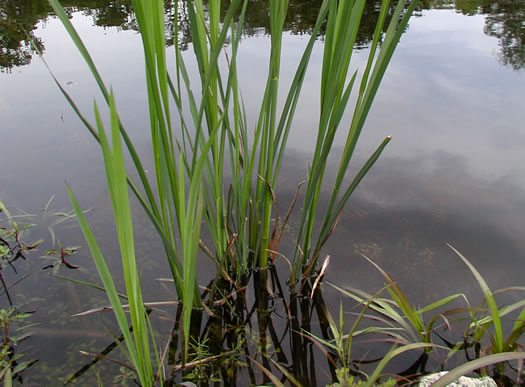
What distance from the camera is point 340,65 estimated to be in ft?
3.26

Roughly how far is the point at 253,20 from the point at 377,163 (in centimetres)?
280

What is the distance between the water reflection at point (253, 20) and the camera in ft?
10.7

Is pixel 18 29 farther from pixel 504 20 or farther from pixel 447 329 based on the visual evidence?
pixel 504 20

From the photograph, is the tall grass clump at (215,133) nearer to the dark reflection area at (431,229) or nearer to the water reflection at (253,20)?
the dark reflection area at (431,229)

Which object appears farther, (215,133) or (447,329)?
(447,329)

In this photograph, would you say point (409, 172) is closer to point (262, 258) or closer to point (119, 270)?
point (262, 258)

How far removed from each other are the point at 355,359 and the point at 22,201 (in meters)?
1.51

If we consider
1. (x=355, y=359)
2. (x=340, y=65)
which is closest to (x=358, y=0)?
(x=340, y=65)

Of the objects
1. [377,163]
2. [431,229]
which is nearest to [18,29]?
[377,163]

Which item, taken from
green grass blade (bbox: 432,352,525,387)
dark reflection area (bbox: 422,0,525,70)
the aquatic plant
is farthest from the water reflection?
green grass blade (bbox: 432,352,525,387)

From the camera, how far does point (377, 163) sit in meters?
2.06

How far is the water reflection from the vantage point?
3.25m

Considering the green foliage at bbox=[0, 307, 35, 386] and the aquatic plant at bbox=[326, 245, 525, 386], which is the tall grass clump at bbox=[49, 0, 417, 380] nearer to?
the aquatic plant at bbox=[326, 245, 525, 386]

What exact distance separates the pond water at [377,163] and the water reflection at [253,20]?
3 cm
